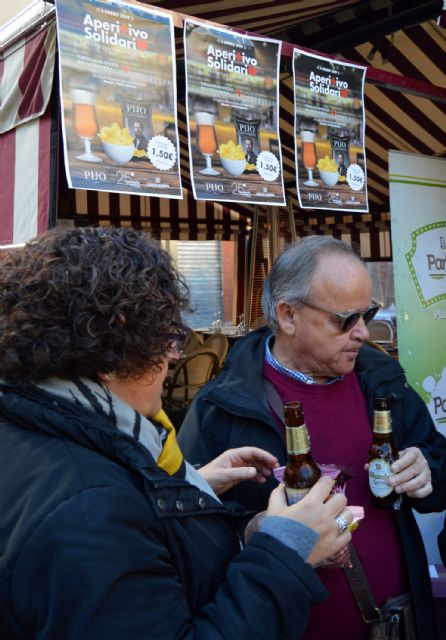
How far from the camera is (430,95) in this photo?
402 cm

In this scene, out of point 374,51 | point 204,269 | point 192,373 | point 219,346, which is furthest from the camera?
point 204,269

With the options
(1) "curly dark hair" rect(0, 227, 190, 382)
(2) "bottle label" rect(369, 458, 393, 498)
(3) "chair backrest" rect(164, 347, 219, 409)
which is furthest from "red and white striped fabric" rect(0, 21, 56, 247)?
(3) "chair backrest" rect(164, 347, 219, 409)

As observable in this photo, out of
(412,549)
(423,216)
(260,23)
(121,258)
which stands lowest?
(412,549)

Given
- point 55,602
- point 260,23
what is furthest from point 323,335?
point 260,23

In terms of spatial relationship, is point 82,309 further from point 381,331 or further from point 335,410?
point 381,331

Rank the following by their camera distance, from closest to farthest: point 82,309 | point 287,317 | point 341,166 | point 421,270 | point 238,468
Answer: point 82,309 → point 238,468 → point 287,317 → point 421,270 → point 341,166

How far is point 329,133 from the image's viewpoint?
139 inches

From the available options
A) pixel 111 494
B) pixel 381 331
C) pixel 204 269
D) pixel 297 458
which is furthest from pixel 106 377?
pixel 204 269

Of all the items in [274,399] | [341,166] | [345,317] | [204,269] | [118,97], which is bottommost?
[274,399]

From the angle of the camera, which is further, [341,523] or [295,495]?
[295,495]

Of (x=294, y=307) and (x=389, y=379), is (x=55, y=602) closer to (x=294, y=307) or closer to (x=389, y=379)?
(x=294, y=307)

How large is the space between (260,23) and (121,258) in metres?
4.64

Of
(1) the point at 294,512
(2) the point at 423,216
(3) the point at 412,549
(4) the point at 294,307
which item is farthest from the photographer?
(2) the point at 423,216

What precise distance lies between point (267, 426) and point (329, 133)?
2156 mm
